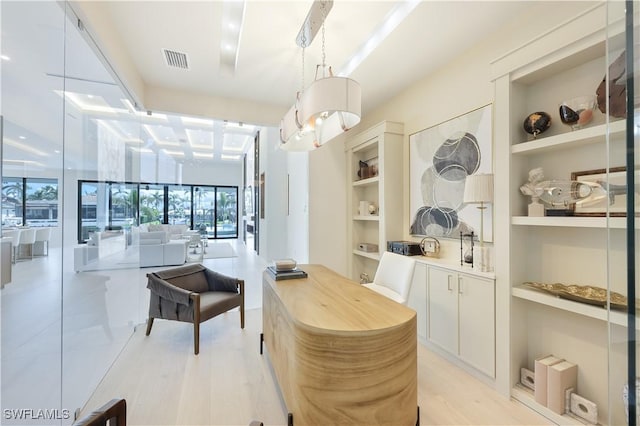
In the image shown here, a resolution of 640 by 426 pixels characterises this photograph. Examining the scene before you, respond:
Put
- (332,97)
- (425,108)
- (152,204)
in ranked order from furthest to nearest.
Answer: (152,204) → (425,108) → (332,97)

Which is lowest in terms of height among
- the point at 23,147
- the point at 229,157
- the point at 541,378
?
the point at 541,378

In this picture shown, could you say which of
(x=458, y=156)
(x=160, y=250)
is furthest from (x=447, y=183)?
(x=160, y=250)

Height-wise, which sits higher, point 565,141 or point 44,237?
point 565,141

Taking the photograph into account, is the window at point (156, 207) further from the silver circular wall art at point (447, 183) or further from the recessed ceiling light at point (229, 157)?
the silver circular wall art at point (447, 183)

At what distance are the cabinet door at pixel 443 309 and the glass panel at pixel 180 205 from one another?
3420 millimetres

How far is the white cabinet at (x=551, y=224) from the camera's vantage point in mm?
1742

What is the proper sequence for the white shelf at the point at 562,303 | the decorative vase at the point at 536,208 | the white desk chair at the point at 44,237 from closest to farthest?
1. the white desk chair at the point at 44,237
2. the white shelf at the point at 562,303
3. the decorative vase at the point at 536,208

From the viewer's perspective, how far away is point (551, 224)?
183 cm

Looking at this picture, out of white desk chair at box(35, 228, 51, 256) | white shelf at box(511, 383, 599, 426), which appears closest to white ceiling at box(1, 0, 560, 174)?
white desk chair at box(35, 228, 51, 256)

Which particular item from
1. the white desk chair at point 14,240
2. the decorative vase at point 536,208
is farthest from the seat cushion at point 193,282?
the decorative vase at point 536,208

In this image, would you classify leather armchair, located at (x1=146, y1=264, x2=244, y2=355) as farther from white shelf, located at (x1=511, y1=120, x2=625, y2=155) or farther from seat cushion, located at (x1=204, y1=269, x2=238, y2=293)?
white shelf, located at (x1=511, y1=120, x2=625, y2=155)

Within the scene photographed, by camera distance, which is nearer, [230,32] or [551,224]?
[551,224]

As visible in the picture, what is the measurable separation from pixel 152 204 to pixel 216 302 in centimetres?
173

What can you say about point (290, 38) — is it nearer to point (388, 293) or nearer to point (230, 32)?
point (230, 32)
